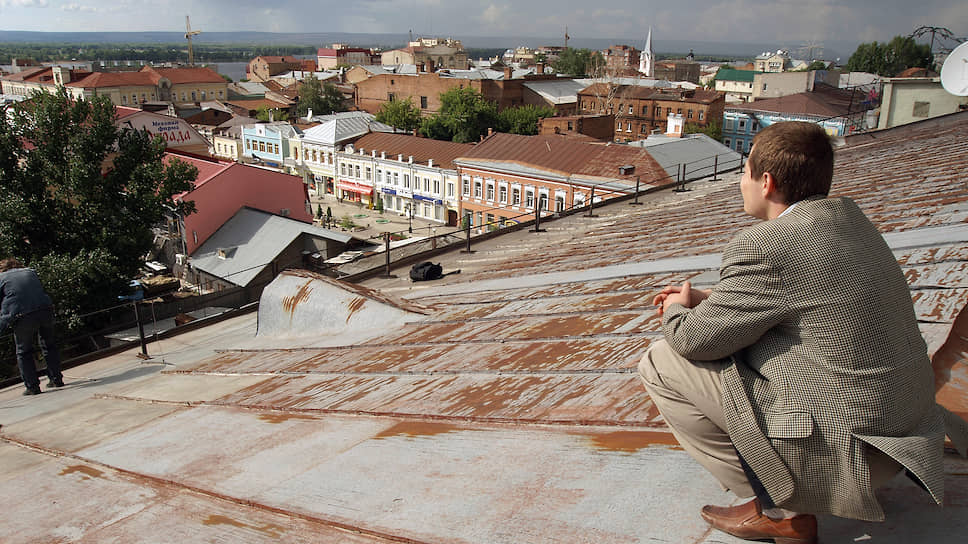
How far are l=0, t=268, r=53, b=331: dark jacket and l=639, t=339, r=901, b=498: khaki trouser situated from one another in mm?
6221

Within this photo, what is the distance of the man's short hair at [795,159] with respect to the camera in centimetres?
177

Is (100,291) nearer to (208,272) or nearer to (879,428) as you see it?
(208,272)

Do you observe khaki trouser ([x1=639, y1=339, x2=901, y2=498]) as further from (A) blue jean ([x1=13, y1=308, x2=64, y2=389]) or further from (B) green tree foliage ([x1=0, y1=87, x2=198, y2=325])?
(B) green tree foliage ([x1=0, y1=87, x2=198, y2=325])

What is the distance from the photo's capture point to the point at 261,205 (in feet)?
89.0

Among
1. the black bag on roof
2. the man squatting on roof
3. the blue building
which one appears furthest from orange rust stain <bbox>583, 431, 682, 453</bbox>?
the blue building

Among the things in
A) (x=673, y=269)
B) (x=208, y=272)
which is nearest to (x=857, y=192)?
(x=673, y=269)

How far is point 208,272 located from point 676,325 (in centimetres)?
2362

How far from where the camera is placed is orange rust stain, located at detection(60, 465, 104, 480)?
3.52 m

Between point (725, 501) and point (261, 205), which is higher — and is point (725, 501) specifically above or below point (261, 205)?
above

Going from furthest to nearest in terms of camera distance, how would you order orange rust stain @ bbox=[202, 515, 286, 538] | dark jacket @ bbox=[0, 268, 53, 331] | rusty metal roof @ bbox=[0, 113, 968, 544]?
dark jacket @ bbox=[0, 268, 53, 331], orange rust stain @ bbox=[202, 515, 286, 538], rusty metal roof @ bbox=[0, 113, 968, 544]

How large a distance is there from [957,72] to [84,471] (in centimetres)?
1646

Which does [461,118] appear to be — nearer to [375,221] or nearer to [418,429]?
[375,221]

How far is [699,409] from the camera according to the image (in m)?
1.94

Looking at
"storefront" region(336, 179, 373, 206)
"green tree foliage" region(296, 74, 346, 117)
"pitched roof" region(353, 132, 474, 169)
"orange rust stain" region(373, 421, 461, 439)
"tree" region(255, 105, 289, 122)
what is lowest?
"storefront" region(336, 179, 373, 206)
